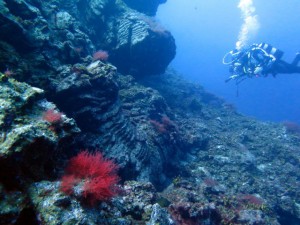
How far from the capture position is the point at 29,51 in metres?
7.65

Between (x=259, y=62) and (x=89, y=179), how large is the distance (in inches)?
584

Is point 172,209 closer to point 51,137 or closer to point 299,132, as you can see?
point 51,137

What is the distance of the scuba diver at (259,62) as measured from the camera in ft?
49.9

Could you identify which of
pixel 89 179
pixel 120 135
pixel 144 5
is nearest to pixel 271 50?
pixel 144 5

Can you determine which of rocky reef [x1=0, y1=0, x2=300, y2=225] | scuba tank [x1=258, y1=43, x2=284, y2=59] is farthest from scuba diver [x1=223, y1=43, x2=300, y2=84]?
rocky reef [x1=0, y1=0, x2=300, y2=225]

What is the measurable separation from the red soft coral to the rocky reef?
124 millimetres

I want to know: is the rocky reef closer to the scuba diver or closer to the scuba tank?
the scuba diver

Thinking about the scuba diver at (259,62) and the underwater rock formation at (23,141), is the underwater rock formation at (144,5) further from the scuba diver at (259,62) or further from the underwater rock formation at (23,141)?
the underwater rock formation at (23,141)

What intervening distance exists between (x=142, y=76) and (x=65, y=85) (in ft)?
31.4

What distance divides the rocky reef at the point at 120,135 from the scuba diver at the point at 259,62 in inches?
155

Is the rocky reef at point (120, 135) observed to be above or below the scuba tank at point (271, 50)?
below

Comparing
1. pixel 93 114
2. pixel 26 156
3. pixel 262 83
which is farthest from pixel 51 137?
pixel 262 83

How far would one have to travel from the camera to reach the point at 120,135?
7.68 metres

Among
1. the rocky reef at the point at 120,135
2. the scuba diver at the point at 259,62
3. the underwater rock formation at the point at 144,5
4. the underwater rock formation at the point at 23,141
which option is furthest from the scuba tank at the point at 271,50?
the underwater rock formation at the point at 23,141
